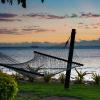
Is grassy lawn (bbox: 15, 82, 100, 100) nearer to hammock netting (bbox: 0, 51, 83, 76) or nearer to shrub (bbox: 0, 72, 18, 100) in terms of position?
hammock netting (bbox: 0, 51, 83, 76)

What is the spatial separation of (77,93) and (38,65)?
12.3ft

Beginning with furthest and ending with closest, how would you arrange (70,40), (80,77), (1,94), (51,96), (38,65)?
(80,77) < (38,65) < (70,40) < (51,96) < (1,94)

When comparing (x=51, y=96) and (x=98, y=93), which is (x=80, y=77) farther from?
(x=51, y=96)

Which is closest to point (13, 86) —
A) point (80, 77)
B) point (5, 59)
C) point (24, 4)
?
point (24, 4)

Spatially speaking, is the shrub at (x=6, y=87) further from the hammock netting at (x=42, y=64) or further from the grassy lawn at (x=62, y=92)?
the hammock netting at (x=42, y=64)

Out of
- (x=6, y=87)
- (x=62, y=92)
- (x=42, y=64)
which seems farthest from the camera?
(x=42, y=64)

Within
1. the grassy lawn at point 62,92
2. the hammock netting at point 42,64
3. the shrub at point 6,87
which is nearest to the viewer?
the shrub at point 6,87

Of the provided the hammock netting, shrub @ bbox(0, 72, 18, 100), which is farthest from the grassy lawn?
shrub @ bbox(0, 72, 18, 100)

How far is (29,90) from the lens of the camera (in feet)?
58.5

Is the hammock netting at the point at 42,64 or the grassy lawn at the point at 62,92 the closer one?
the grassy lawn at the point at 62,92

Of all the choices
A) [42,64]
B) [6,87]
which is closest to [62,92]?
[42,64]

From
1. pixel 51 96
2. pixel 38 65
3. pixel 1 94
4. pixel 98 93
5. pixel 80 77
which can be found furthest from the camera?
pixel 80 77

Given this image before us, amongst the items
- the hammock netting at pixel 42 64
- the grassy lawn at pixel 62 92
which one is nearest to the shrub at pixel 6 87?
the grassy lawn at pixel 62 92

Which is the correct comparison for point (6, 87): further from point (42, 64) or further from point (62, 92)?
point (42, 64)
